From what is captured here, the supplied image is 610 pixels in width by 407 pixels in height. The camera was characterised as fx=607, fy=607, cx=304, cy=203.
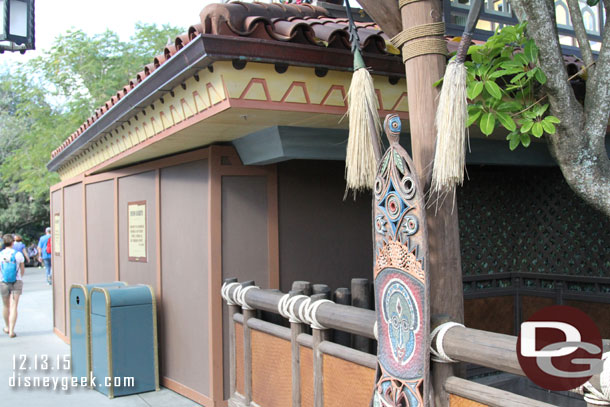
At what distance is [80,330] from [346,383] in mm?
4346

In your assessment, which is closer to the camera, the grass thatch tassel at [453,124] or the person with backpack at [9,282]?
the grass thatch tassel at [453,124]

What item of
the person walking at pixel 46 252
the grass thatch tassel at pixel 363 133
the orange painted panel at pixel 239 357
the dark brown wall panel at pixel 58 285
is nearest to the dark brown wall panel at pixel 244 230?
the orange painted panel at pixel 239 357

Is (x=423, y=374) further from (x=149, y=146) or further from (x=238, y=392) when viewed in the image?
(x=149, y=146)

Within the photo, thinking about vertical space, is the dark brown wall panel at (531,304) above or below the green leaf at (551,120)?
below

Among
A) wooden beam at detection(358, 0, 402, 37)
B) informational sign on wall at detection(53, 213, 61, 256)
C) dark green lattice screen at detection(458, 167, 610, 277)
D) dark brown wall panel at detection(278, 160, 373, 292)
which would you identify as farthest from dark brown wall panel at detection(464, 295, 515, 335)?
informational sign on wall at detection(53, 213, 61, 256)

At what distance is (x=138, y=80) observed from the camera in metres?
4.95

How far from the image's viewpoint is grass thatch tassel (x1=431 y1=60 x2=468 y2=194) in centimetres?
267

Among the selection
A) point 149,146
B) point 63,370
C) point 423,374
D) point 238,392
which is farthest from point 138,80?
point 63,370

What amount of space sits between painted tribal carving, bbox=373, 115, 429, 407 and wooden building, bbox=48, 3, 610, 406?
4.05 feet

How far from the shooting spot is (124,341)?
6.22 metres

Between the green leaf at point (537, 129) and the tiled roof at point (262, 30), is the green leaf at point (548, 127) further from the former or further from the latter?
the tiled roof at point (262, 30)

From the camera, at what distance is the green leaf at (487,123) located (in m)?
3.12

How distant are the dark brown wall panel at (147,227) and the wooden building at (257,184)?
0.03m

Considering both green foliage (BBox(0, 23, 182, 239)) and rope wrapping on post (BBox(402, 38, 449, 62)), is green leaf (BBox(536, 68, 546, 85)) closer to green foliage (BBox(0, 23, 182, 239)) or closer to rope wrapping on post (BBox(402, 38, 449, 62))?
rope wrapping on post (BBox(402, 38, 449, 62))
